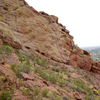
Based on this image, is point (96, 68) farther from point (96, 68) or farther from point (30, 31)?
point (30, 31)

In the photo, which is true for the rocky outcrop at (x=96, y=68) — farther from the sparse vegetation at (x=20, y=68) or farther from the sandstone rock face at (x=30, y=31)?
the sparse vegetation at (x=20, y=68)

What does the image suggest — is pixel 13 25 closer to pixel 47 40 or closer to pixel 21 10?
pixel 21 10

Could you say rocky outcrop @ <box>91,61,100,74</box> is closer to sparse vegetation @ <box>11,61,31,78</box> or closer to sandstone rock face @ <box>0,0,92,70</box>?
sandstone rock face @ <box>0,0,92,70</box>

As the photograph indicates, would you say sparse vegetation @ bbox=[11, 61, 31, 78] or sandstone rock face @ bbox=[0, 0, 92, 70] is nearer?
sparse vegetation @ bbox=[11, 61, 31, 78]

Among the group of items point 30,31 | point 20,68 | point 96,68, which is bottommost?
point 96,68

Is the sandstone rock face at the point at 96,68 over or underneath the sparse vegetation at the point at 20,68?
underneath


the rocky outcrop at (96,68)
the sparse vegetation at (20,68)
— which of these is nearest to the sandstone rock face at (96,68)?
the rocky outcrop at (96,68)

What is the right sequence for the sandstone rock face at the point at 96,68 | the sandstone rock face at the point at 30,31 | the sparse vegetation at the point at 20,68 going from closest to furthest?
the sparse vegetation at the point at 20,68 → the sandstone rock face at the point at 30,31 → the sandstone rock face at the point at 96,68

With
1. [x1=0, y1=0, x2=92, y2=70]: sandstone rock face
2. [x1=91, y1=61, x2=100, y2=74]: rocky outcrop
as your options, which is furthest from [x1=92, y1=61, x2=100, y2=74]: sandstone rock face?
[x1=0, y1=0, x2=92, y2=70]: sandstone rock face

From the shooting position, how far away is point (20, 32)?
512 inches

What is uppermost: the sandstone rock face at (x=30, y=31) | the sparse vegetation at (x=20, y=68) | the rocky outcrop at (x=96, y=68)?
the sandstone rock face at (x=30, y=31)

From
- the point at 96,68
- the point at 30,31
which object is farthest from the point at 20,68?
the point at 96,68

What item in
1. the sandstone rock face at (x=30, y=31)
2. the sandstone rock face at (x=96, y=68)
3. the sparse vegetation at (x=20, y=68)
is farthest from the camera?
the sandstone rock face at (x=96, y=68)

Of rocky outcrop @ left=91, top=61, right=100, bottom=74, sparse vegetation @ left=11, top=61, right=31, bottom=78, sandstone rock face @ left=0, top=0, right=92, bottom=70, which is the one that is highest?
sandstone rock face @ left=0, top=0, right=92, bottom=70
